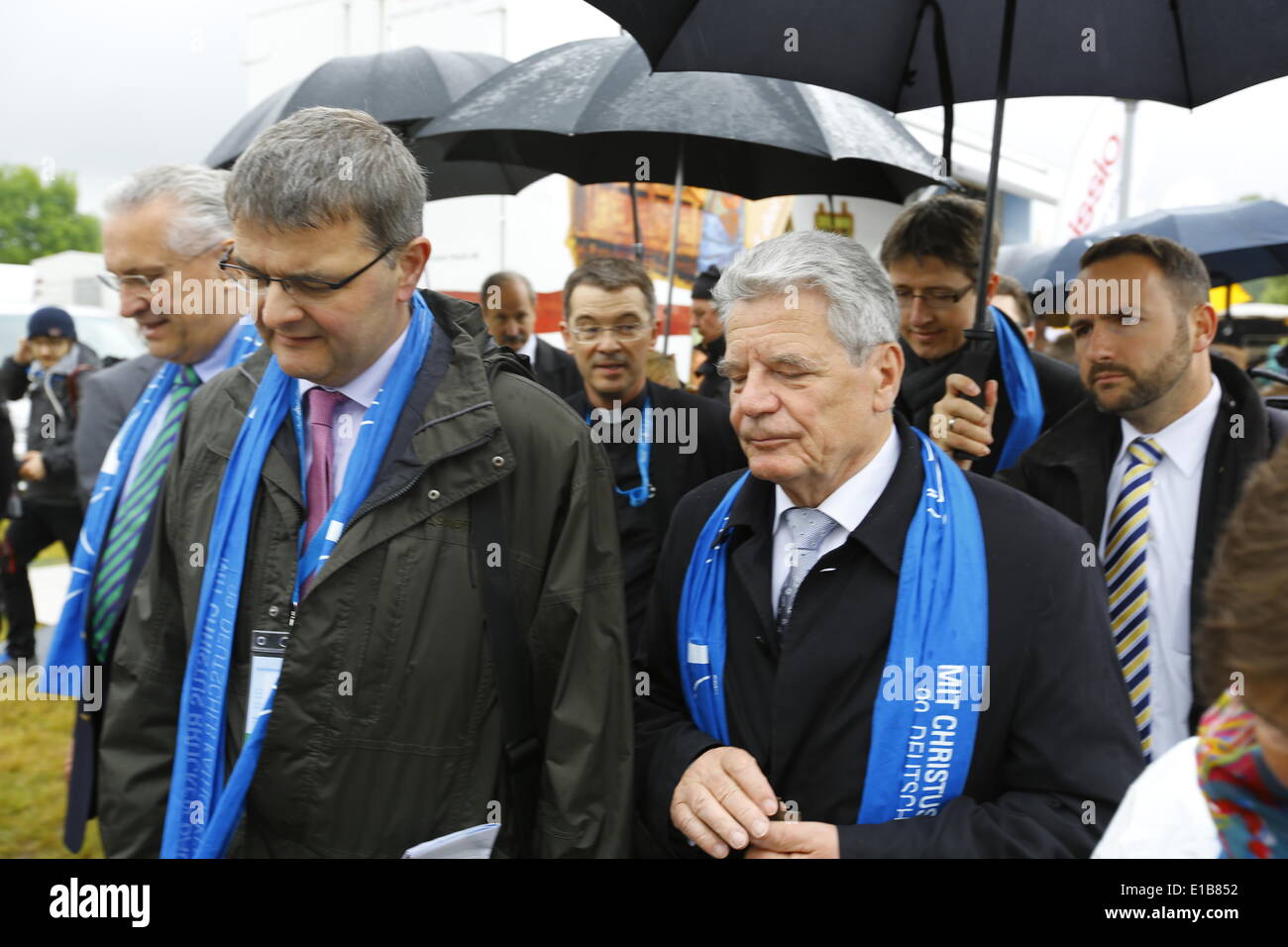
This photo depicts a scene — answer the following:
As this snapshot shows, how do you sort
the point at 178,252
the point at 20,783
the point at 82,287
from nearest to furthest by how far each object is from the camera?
the point at 178,252 → the point at 20,783 → the point at 82,287

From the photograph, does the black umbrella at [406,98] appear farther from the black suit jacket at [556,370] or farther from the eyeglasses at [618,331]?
the eyeglasses at [618,331]

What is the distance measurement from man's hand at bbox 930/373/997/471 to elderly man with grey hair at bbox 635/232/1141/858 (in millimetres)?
472

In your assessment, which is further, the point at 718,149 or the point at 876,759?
the point at 718,149

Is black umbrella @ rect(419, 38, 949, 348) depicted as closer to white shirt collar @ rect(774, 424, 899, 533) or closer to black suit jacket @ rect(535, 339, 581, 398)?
black suit jacket @ rect(535, 339, 581, 398)

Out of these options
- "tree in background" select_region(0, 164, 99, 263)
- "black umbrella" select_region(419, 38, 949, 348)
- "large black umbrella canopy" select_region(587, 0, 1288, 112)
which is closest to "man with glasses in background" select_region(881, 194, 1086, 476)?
"large black umbrella canopy" select_region(587, 0, 1288, 112)

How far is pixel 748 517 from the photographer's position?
2023mm

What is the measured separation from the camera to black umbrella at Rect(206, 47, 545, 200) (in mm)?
4805

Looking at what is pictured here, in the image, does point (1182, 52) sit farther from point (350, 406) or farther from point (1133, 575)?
point (350, 406)

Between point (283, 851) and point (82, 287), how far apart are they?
69.6 ft

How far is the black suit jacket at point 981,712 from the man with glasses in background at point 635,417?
1.26m

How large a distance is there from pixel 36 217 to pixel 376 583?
240 ft

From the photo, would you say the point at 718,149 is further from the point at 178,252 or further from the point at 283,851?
the point at 283,851

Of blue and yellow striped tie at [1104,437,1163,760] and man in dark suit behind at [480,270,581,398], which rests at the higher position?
man in dark suit behind at [480,270,581,398]

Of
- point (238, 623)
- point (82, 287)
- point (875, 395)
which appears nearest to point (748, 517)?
point (875, 395)
